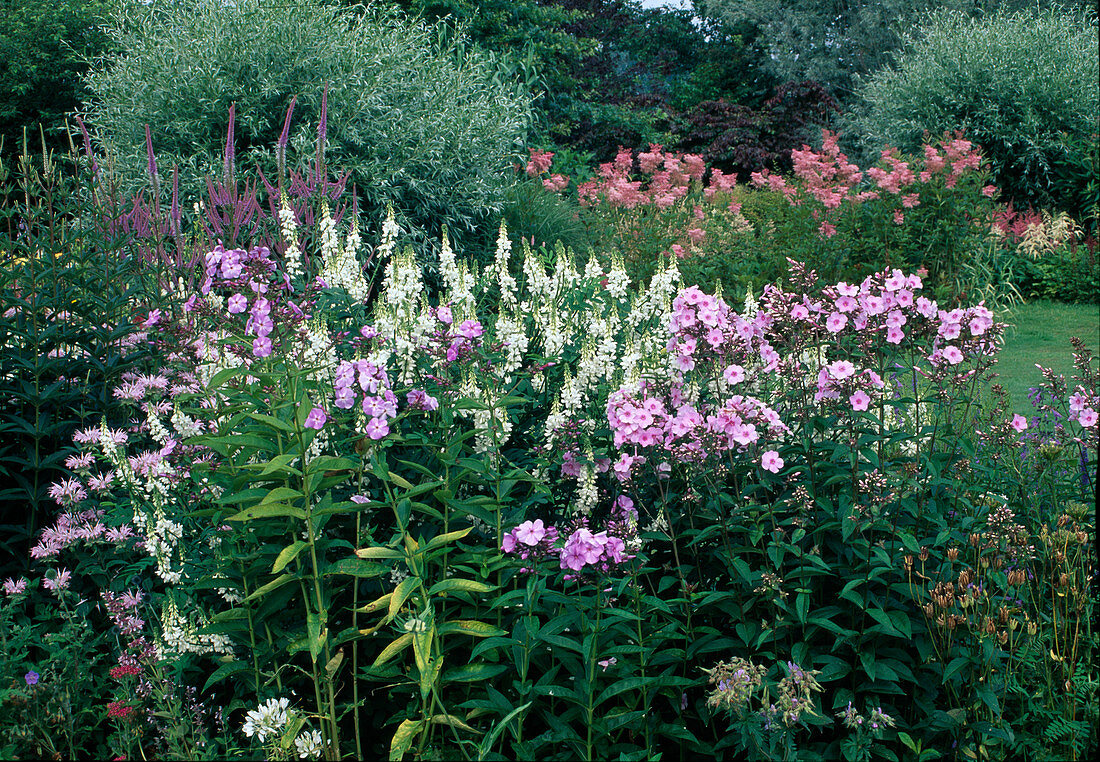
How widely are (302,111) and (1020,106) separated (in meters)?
12.1

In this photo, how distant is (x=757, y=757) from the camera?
2.27 metres

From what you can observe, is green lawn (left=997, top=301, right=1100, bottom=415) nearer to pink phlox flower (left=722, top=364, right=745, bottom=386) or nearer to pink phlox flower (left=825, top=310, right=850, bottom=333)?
pink phlox flower (left=825, top=310, right=850, bottom=333)

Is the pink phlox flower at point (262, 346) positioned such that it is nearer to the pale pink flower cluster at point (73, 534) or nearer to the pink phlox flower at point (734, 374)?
the pale pink flower cluster at point (73, 534)

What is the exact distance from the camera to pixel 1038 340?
8750 millimetres

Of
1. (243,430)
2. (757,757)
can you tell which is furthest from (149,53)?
(757,757)

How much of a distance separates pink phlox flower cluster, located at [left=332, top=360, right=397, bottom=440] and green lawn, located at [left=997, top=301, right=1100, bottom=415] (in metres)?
5.32

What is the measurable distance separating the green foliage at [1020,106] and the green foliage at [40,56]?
16.4m

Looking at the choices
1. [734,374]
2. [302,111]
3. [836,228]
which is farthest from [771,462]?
[836,228]

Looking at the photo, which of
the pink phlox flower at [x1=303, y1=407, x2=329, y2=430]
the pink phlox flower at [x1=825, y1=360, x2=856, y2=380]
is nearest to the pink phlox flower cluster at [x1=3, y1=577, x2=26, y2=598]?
the pink phlox flower at [x1=303, y1=407, x2=329, y2=430]

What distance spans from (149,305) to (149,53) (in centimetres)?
579

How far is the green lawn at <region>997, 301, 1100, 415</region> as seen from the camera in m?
6.97

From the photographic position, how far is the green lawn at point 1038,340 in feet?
22.9

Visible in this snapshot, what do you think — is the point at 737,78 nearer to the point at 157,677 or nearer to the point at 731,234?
the point at 731,234

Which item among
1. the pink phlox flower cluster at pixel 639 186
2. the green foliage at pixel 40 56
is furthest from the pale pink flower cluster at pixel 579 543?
the green foliage at pixel 40 56
